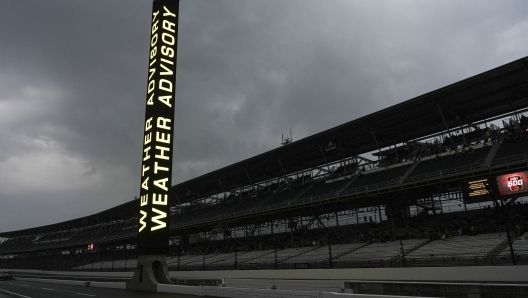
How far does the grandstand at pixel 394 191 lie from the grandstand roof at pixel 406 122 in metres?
0.12

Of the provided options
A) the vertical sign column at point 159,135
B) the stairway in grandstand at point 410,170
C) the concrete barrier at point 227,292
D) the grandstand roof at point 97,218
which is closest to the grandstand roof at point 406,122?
the stairway in grandstand at point 410,170

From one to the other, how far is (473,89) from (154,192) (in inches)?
1156

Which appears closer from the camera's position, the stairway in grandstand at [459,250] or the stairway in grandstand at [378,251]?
the stairway in grandstand at [459,250]

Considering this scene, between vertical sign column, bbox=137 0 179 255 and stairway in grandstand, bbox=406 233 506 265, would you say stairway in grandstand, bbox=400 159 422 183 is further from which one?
vertical sign column, bbox=137 0 179 255

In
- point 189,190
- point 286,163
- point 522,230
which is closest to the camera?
point 522,230

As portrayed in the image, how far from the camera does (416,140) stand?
40656 millimetres

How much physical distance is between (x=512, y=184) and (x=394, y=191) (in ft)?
33.2

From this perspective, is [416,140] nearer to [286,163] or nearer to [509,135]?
[509,135]

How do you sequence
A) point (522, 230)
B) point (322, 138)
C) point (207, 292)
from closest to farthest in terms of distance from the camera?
point (207, 292)
point (522, 230)
point (322, 138)

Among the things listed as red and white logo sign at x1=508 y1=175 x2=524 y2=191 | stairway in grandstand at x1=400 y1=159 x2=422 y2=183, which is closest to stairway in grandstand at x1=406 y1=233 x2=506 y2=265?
red and white logo sign at x1=508 y1=175 x2=524 y2=191

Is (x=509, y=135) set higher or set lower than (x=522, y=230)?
higher

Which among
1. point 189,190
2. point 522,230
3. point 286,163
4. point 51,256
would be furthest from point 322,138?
point 51,256

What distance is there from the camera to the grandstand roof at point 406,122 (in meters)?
31.5

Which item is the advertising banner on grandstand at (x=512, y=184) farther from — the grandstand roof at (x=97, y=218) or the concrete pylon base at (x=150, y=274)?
the grandstand roof at (x=97, y=218)
